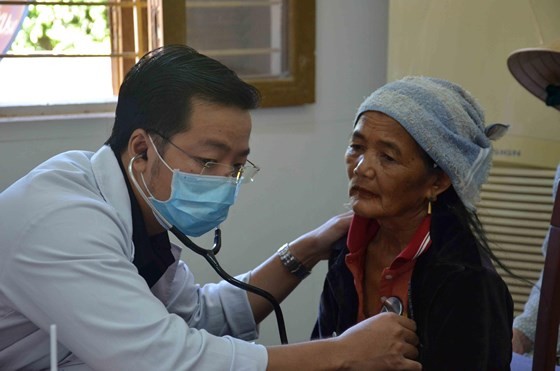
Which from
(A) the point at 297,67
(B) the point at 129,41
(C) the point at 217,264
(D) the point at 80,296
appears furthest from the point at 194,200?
(A) the point at 297,67

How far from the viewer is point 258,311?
1859 mm

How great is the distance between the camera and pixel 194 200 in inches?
60.3

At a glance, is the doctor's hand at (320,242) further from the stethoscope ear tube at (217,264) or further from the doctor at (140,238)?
the doctor at (140,238)

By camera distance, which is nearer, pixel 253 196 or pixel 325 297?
pixel 325 297

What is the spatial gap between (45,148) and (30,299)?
111 centimetres

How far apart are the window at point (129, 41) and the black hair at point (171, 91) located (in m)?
0.89

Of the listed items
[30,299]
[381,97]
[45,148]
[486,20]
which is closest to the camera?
[30,299]

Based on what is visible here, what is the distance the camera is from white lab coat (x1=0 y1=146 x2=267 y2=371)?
4.23 feet

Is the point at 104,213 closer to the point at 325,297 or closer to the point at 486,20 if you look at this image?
the point at 325,297

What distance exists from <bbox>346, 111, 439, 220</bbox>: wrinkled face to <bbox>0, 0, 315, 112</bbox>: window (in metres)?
1.05

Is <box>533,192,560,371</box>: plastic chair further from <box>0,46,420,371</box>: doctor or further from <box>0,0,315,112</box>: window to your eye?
<box>0,0,315,112</box>: window

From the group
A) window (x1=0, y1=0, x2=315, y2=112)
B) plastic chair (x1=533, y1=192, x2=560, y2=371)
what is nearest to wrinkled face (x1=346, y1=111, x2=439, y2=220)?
plastic chair (x1=533, y1=192, x2=560, y2=371)

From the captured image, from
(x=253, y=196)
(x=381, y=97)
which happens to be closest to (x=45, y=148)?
(x=253, y=196)

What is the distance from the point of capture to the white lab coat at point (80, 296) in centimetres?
129
